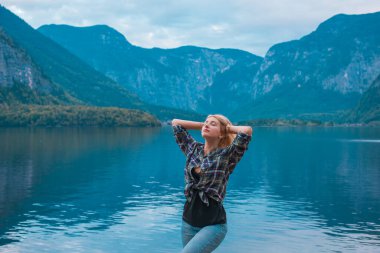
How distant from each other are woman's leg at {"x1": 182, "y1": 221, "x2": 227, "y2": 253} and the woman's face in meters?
2.42

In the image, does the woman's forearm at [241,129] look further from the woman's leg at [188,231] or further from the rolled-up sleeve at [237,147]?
the woman's leg at [188,231]

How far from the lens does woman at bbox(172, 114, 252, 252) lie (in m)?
15.5

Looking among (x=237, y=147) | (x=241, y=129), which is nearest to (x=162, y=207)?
(x=237, y=147)

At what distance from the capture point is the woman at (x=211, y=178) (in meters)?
15.5

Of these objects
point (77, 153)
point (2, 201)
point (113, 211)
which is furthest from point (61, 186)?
point (77, 153)

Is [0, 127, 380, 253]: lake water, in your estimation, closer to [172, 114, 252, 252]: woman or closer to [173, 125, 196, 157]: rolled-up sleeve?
[173, 125, 196, 157]: rolled-up sleeve

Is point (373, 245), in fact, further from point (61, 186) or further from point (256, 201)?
point (61, 186)

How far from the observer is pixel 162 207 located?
70438 mm

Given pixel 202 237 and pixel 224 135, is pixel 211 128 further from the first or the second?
pixel 202 237

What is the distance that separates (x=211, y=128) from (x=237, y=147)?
86cm

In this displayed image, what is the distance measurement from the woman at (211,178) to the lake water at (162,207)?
3370 cm

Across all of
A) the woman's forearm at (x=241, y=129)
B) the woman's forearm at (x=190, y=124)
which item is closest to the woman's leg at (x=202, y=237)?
the woman's forearm at (x=241, y=129)

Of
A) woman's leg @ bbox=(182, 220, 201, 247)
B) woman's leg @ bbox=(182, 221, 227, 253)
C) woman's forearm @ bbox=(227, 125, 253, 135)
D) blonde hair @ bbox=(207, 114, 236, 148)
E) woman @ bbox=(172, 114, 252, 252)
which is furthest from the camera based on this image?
blonde hair @ bbox=(207, 114, 236, 148)

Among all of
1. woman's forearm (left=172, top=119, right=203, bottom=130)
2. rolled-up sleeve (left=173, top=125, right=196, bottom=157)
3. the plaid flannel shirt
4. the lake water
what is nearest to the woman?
the plaid flannel shirt
